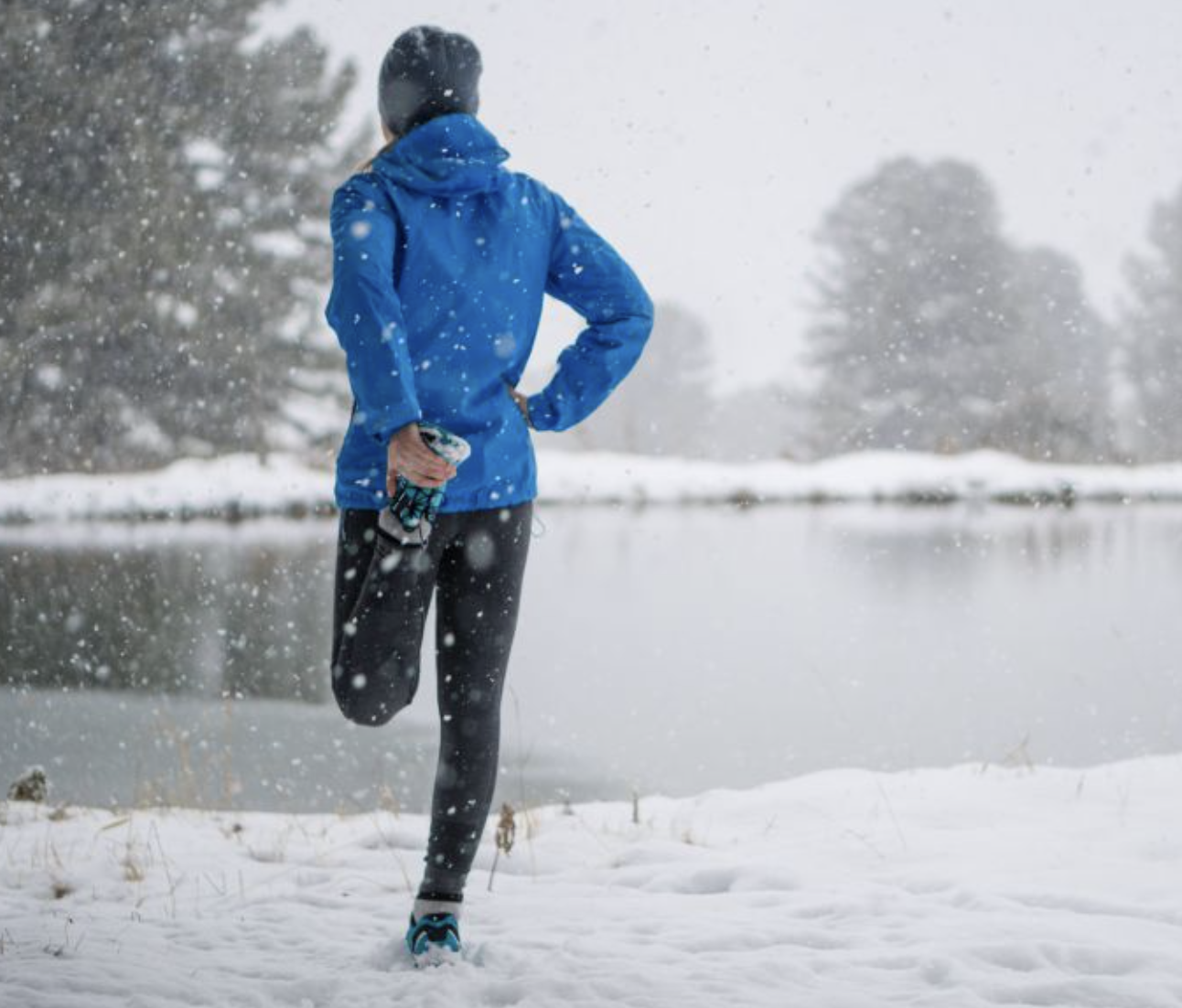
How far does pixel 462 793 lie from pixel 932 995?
94 centimetres

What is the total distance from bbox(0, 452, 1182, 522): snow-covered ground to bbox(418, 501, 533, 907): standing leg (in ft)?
53.4

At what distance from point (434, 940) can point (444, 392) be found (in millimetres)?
1054

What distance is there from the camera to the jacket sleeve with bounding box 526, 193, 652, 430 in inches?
91.9

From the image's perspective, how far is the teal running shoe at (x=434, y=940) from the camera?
2.22m

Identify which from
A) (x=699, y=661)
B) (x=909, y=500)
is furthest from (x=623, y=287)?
(x=909, y=500)

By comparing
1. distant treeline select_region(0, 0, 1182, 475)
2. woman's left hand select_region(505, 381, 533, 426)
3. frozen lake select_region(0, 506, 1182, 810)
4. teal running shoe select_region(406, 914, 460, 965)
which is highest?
distant treeline select_region(0, 0, 1182, 475)

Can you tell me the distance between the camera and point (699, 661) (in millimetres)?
8672

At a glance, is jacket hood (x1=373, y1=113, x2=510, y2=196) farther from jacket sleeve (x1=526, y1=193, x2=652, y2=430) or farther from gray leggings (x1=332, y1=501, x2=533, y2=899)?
gray leggings (x1=332, y1=501, x2=533, y2=899)

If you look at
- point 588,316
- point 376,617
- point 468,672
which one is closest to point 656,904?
point 468,672

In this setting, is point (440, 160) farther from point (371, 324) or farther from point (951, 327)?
point (951, 327)

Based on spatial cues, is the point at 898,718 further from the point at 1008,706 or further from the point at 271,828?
the point at 271,828

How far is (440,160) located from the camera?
6.93ft

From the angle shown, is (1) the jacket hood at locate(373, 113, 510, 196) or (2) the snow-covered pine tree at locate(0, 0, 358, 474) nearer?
(1) the jacket hood at locate(373, 113, 510, 196)

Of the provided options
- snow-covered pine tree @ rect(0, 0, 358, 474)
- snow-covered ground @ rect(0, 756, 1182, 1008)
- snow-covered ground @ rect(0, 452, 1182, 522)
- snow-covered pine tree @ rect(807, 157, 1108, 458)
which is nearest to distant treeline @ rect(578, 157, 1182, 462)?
snow-covered pine tree @ rect(807, 157, 1108, 458)
